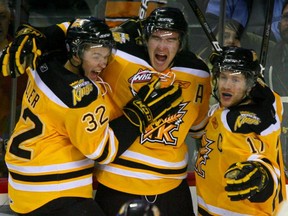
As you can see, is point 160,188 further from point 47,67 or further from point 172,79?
point 47,67

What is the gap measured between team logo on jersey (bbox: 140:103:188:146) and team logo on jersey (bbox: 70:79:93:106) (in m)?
0.33

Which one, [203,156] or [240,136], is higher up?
[240,136]

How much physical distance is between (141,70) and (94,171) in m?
0.43

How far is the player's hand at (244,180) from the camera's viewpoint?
2.72m

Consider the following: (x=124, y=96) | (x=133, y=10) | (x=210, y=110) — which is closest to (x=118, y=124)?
(x=124, y=96)

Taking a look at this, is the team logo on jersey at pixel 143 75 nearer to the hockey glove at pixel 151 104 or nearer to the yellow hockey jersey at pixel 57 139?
the hockey glove at pixel 151 104

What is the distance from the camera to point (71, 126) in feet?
9.32

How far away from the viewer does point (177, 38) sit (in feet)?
10.0

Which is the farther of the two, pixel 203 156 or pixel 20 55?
pixel 203 156

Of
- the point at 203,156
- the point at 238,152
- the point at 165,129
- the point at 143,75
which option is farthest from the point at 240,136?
the point at 143,75

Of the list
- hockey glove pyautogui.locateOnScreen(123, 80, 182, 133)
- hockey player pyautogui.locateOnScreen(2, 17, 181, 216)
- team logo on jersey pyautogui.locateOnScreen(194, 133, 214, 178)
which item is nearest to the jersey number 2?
hockey player pyautogui.locateOnScreen(2, 17, 181, 216)

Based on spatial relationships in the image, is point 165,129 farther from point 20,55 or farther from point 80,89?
point 20,55

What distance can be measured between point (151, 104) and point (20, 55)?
1.64 feet

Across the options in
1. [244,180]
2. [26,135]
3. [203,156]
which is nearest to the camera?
[244,180]
